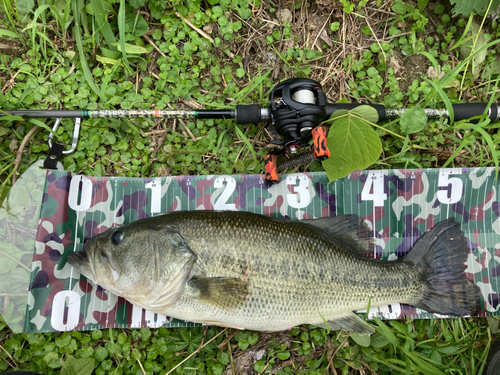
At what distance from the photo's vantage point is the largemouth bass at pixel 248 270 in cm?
225

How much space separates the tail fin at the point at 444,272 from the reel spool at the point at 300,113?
129 cm

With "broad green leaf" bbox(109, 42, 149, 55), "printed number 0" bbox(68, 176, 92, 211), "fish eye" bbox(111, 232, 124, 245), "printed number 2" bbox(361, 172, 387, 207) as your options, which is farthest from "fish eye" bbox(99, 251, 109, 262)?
"printed number 2" bbox(361, 172, 387, 207)

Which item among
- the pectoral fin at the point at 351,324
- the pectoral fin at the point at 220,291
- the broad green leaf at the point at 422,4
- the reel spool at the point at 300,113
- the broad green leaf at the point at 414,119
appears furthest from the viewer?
the broad green leaf at the point at 422,4

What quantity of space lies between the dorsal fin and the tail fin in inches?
17.0

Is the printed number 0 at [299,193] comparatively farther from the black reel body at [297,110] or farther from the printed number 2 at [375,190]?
the printed number 2 at [375,190]

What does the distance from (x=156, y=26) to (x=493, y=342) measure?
4.24 metres

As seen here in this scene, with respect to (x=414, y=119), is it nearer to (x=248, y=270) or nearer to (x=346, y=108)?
(x=346, y=108)

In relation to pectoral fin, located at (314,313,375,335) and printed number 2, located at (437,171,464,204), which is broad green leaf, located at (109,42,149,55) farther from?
printed number 2, located at (437,171,464,204)

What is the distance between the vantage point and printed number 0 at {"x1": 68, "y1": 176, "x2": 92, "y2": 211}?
9.14 ft

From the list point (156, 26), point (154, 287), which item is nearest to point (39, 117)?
point (156, 26)

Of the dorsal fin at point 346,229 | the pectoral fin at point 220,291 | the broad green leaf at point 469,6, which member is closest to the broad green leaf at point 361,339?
the dorsal fin at point 346,229

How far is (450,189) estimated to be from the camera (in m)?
2.93

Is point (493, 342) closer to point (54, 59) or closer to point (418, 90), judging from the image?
point (418, 90)

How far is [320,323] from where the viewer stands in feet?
8.46
